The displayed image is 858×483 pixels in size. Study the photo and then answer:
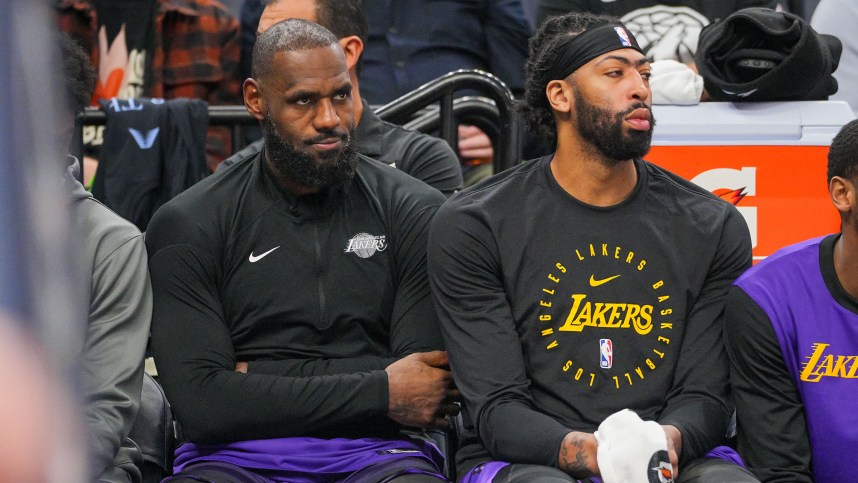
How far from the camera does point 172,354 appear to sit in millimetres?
2955

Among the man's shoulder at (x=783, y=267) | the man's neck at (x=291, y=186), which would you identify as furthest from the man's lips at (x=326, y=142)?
the man's shoulder at (x=783, y=267)

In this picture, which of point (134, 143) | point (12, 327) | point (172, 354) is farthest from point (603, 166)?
point (12, 327)

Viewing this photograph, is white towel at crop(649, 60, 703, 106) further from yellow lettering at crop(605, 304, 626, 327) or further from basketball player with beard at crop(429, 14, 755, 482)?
yellow lettering at crop(605, 304, 626, 327)

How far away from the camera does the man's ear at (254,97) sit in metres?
3.36

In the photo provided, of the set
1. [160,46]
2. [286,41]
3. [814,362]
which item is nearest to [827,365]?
[814,362]

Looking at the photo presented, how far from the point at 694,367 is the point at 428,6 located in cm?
255

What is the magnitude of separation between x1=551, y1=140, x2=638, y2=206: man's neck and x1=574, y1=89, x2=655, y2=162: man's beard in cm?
3

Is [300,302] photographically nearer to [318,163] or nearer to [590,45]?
[318,163]

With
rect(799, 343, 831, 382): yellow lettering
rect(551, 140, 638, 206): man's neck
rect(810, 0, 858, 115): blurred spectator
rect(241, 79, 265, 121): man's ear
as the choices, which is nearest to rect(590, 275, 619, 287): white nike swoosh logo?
rect(551, 140, 638, 206): man's neck

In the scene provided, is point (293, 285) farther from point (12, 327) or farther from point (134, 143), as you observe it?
point (12, 327)

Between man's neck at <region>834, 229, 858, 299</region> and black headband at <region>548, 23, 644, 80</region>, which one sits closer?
man's neck at <region>834, 229, 858, 299</region>

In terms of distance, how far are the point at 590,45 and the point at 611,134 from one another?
0.30m

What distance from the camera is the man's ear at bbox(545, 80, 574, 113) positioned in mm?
3293

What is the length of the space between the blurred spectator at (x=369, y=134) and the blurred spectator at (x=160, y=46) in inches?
30.7
